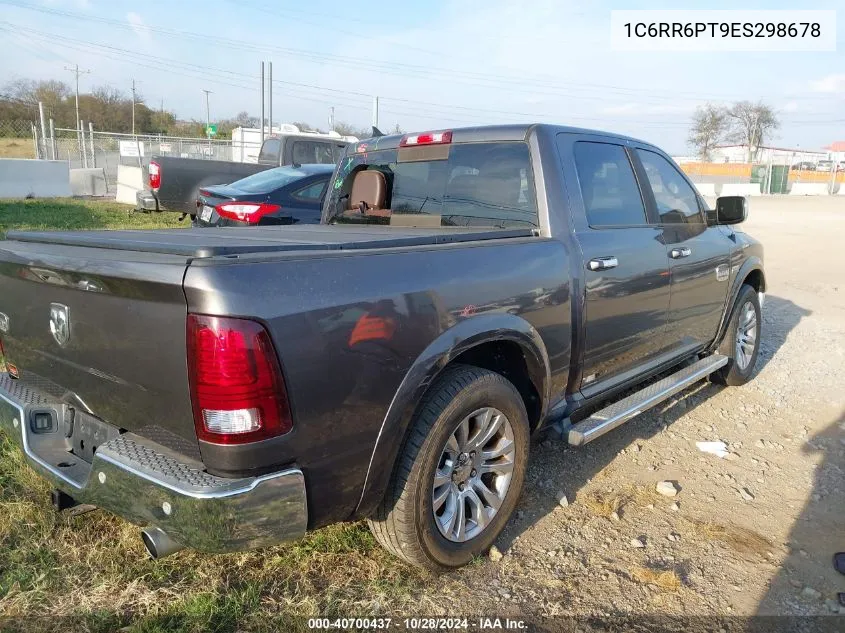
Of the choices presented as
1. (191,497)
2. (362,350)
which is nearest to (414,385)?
(362,350)

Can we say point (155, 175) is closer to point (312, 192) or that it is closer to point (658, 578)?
point (312, 192)

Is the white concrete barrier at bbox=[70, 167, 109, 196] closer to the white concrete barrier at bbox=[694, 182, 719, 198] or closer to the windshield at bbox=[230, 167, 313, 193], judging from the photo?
the windshield at bbox=[230, 167, 313, 193]

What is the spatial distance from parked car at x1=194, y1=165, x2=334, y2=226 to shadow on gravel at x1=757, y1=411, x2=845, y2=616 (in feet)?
18.6

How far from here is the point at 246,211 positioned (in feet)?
24.8

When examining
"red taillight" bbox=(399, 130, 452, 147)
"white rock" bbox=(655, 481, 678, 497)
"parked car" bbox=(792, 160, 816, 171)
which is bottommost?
"white rock" bbox=(655, 481, 678, 497)

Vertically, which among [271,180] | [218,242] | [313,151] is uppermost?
[313,151]

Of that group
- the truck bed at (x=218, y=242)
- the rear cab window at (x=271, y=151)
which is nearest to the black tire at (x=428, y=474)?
the truck bed at (x=218, y=242)

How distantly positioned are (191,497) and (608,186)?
276cm

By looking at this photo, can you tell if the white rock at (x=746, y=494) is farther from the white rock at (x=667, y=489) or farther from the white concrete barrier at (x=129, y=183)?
the white concrete barrier at (x=129, y=183)

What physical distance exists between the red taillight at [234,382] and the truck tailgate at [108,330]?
2.4 inches

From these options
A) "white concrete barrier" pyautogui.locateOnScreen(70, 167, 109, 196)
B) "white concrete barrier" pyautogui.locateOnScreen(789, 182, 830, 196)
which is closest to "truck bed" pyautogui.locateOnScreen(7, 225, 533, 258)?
"white concrete barrier" pyautogui.locateOnScreen(70, 167, 109, 196)

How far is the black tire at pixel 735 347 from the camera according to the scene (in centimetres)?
493

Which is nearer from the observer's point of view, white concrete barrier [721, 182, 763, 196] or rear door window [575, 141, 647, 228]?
rear door window [575, 141, 647, 228]

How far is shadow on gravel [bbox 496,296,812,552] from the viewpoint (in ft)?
10.6
